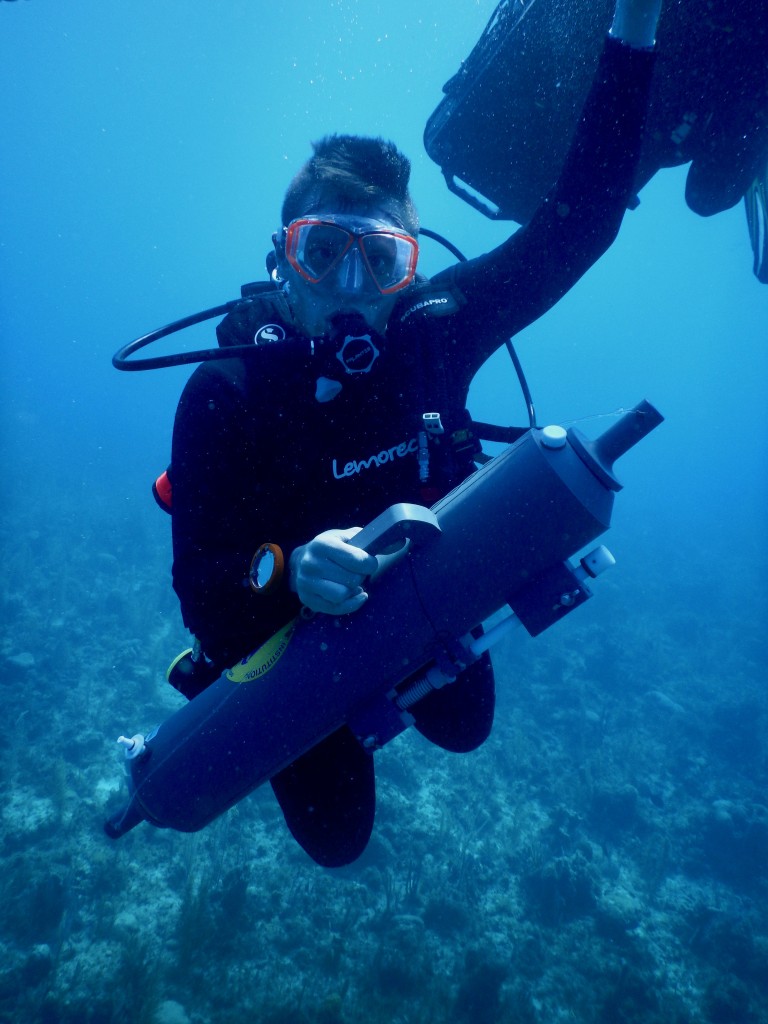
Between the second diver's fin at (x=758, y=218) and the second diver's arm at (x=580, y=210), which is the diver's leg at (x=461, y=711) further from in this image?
the second diver's fin at (x=758, y=218)

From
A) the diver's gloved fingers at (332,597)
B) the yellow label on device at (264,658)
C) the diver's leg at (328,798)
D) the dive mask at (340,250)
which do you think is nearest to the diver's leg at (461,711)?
the diver's leg at (328,798)

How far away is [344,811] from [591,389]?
126710 millimetres

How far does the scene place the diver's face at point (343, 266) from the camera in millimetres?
2359

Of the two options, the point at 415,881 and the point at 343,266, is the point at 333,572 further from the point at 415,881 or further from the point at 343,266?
the point at 415,881

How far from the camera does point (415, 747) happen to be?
31.4 feet

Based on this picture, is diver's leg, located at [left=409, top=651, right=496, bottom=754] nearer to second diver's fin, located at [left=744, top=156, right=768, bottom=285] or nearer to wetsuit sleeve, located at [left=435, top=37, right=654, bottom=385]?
wetsuit sleeve, located at [left=435, top=37, right=654, bottom=385]

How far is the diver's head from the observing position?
237 cm

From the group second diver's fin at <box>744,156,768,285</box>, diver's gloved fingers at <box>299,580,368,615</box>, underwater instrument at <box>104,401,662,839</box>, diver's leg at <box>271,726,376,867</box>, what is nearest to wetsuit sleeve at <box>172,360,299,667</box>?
underwater instrument at <box>104,401,662,839</box>

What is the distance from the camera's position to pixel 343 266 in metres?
2.37

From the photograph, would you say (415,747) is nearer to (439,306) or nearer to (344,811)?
(344,811)

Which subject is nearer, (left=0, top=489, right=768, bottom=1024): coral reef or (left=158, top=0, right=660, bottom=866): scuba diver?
(left=158, top=0, right=660, bottom=866): scuba diver

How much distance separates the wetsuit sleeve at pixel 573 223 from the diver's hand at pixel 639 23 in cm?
3

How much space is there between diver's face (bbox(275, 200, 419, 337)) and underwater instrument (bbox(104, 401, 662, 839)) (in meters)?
1.06

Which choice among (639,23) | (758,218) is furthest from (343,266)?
(758,218)
